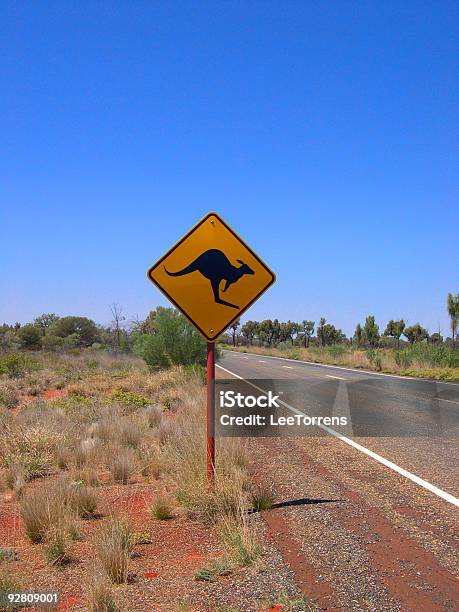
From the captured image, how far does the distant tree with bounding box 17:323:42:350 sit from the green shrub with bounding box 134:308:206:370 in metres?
34.1

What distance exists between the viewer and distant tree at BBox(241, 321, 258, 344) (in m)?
117

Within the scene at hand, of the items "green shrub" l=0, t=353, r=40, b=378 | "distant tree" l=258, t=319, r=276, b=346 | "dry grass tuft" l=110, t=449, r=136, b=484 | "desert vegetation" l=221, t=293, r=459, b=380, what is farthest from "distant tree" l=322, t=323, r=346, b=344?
"dry grass tuft" l=110, t=449, r=136, b=484

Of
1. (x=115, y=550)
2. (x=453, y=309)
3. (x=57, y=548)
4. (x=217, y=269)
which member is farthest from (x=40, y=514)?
(x=453, y=309)

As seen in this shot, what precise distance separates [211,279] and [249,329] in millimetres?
111550

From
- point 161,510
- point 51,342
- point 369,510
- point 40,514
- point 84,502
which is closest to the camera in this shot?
point 40,514

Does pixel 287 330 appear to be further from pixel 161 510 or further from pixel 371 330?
pixel 161 510

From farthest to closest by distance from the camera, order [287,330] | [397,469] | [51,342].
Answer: [287,330]
[51,342]
[397,469]

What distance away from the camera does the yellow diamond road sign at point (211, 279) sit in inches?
283

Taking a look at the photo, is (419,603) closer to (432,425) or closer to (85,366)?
(432,425)

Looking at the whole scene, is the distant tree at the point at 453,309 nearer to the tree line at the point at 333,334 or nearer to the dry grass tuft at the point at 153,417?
the tree line at the point at 333,334

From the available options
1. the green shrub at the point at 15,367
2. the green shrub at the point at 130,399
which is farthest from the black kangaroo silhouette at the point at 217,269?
the green shrub at the point at 15,367

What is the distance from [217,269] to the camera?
720cm

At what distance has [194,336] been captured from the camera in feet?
93.2

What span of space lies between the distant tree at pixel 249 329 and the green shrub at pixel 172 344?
8755 centimetres
